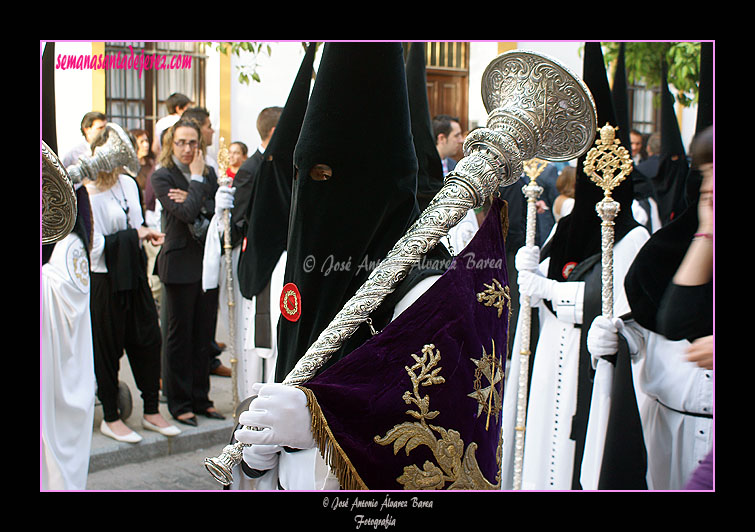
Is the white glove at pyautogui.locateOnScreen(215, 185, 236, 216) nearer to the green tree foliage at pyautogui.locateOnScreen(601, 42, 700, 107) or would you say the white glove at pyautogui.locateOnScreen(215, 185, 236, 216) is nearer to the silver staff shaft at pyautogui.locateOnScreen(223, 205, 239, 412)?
the silver staff shaft at pyautogui.locateOnScreen(223, 205, 239, 412)

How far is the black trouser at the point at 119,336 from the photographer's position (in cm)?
512

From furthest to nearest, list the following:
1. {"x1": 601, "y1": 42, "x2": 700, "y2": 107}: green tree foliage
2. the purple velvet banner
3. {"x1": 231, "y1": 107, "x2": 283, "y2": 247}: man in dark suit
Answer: {"x1": 601, "y1": 42, "x2": 700, "y2": 107}: green tree foliage → {"x1": 231, "y1": 107, "x2": 283, "y2": 247}: man in dark suit → the purple velvet banner

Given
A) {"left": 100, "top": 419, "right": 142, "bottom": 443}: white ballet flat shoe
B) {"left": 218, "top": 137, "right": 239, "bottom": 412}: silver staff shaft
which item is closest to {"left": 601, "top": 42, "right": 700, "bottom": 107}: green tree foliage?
{"left": 218, "top": 137, "right": 239, "bottom": 412}: silver staff shaft

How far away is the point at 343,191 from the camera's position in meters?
2.17

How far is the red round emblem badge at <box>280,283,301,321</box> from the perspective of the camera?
2.25 meters

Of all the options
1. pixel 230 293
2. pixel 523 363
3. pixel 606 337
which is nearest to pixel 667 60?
pixel 523 363

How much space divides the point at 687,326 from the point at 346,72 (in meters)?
1.41

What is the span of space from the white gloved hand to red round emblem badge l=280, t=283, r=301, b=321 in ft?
7.27

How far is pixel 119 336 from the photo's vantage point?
5.23m

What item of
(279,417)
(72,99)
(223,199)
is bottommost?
(279,417)

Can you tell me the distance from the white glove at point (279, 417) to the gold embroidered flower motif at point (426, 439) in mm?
216

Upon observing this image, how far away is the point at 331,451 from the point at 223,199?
3.87 meters
